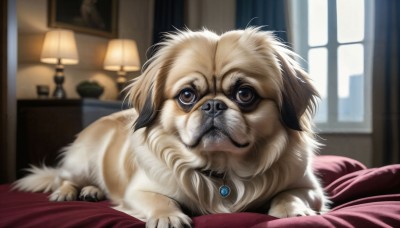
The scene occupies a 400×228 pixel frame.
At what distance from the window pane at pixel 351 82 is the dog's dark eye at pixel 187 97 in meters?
2.92

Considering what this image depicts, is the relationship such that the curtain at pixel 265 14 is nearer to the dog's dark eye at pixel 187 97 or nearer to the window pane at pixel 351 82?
the window pane at pixel 351 82

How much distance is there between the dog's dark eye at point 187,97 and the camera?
1222 millimetres

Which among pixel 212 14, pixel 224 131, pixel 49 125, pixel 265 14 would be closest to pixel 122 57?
pixel 212 14

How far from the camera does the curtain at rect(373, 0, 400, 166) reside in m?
3.50

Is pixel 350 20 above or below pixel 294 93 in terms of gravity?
above

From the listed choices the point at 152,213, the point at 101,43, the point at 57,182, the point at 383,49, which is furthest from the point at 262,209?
the point at 101,43

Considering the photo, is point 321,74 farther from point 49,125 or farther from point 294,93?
point 294,93

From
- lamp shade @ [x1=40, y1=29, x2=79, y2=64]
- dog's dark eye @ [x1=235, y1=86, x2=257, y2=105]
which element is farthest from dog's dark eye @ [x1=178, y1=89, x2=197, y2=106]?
lamp shade @ [x1=40, y1=29, x2=79, y2=64]

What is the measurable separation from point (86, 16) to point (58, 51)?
909 millimetres

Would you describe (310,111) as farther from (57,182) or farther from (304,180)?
(57,182)

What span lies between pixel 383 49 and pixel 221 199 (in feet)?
9.30

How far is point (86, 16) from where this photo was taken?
4375 millimetres

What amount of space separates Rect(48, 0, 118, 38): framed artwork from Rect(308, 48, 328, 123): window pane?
2154 millimetres

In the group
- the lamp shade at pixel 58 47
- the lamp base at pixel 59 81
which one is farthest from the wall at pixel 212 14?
the lamp base at pixel 59 81
